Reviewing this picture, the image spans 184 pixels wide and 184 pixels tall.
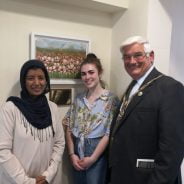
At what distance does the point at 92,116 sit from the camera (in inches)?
74.2

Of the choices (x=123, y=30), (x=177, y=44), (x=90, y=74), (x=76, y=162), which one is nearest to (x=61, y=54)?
(x=90, y=74)

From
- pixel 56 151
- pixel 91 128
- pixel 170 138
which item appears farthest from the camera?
pixel 91 128

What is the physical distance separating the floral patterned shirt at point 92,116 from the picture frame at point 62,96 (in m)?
0.10

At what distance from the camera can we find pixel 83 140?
1.88 meters

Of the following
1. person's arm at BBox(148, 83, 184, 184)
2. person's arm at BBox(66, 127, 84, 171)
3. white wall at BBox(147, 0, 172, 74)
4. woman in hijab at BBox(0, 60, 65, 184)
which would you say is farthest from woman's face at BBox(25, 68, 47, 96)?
white wall at BBox(147, 0, 172, 74)

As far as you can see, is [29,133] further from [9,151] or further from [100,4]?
[100,4]

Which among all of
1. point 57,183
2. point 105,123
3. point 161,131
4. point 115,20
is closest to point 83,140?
point 105,123

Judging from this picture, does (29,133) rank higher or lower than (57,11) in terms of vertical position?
lower

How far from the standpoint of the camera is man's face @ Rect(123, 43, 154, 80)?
153 cm

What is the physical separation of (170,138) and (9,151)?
908mm

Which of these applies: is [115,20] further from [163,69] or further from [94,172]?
[94,172]

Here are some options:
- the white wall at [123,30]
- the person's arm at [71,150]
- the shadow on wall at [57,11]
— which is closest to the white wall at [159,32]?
the white wall at [123,30]

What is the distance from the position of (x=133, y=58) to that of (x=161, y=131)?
448mm

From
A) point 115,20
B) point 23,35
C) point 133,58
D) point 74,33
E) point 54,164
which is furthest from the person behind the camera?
point 115,20
